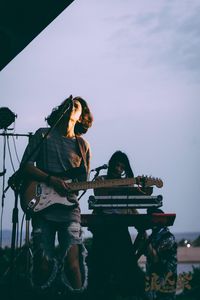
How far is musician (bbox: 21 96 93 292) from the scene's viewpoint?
143 inches

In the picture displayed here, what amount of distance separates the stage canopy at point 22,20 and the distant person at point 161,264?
6.40 ft

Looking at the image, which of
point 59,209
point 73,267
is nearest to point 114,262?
point 73,267

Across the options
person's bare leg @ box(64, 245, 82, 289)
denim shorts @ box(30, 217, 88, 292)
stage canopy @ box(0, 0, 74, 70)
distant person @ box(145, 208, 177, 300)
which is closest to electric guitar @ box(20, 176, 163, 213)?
denim shorts @ box(30, 217, 88, 292)

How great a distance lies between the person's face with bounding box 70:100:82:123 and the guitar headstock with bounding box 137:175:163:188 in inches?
31.8

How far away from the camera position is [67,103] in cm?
383

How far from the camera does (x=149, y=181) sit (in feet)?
13.9

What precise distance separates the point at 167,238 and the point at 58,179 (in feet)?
3.88

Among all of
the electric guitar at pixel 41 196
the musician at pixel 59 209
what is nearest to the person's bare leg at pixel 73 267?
the musician at pixel 59 209

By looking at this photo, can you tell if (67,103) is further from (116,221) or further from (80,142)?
(116,221)

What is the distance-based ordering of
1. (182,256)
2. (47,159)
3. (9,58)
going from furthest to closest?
(182,256)
(9,58)
(47,159)

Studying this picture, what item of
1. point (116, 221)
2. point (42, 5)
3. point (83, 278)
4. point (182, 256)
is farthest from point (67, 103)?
point (182, 256)

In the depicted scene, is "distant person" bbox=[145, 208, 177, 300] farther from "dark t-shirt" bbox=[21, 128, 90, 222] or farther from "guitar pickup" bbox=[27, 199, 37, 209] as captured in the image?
"guitar pickup" bbox=[27, 199, 37, 209]

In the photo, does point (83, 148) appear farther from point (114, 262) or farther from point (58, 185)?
point (114, 262)

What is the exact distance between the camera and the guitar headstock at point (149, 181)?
13.8 ft
